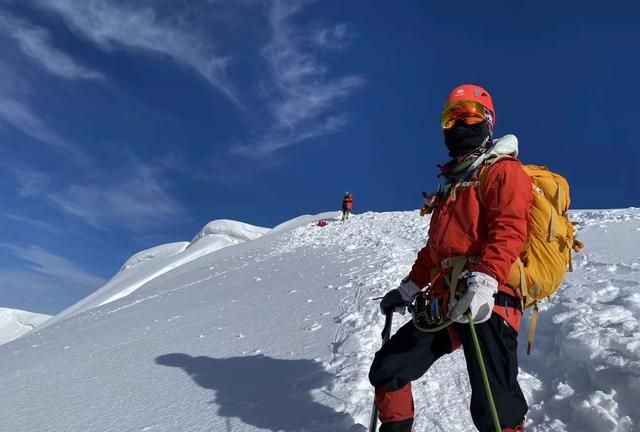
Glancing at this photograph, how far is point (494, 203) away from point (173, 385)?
353 centimetres

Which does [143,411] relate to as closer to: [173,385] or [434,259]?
[173,385]

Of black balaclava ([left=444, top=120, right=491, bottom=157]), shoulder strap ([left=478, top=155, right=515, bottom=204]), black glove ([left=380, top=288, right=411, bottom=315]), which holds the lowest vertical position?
black glove ([left=380, top=288, right=411, bottom=315])

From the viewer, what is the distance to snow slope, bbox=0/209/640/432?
11.1 feet

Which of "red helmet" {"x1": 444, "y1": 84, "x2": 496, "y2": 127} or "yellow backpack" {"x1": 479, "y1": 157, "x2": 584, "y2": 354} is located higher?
"red helmet" {"x1": 444, "y1": 84, "x2": 496, "y2": 127}

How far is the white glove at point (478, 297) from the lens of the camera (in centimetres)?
223

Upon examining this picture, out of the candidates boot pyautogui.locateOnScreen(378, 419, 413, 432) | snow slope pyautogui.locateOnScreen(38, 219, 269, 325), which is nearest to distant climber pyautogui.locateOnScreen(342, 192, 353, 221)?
snow slope pyautogui.locateOnScreen(38, 219, 269, 325)

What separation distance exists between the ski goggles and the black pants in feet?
3.55

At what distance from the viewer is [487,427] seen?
2.31 meters

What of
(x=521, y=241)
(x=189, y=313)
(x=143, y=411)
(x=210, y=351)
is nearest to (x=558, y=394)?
(x=521, y=241)

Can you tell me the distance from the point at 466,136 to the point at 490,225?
1.93 feet

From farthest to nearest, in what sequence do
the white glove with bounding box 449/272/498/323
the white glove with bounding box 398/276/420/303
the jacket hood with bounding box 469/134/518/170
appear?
the white glove with bounding box 398/276/420/303, the jacket hood with bounding box 469/134/518/170, the white glove with bounding box 449/272/498/323

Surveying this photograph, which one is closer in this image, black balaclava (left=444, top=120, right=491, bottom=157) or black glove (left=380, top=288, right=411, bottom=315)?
black balaclava (left=444, top=120, right=491, bottom=157)

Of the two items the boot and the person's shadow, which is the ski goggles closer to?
the boot

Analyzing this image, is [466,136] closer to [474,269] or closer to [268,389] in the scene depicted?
[474,269]
